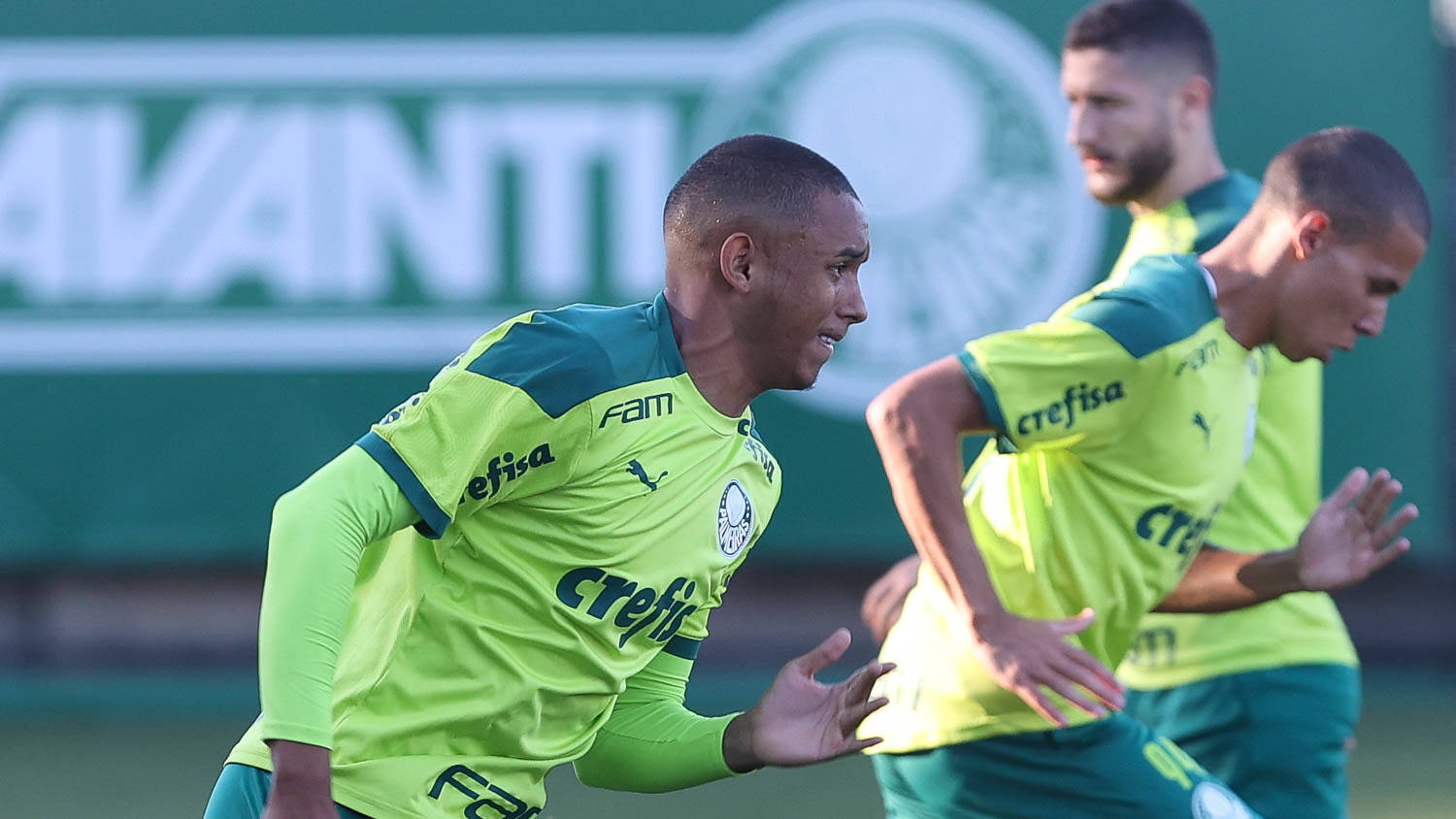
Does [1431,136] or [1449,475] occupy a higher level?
[1431,136]

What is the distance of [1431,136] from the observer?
7.19 meters

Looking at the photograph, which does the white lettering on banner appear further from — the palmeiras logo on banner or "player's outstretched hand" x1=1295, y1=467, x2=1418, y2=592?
"player's outstretched hand" x1=1295, y1=467, x2=1418, y2=592

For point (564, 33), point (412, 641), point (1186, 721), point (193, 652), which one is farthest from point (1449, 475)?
point (412, 641)

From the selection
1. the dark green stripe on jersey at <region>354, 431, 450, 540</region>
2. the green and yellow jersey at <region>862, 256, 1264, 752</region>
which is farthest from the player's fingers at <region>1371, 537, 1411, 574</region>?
the dark green stripe on jersey at <region>354, 431, 450, 540</region>

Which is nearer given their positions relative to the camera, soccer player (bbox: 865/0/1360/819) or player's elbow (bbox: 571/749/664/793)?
player's elbow (bbox: 571/749/664/793)

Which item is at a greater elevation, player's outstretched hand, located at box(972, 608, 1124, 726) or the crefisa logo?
the crefisa logo

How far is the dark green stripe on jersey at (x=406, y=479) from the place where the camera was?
2525 mm

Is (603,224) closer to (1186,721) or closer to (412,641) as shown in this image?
(1186,721)

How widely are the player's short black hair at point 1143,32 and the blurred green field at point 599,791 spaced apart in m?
2.57

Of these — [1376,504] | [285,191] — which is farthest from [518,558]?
[285,191]

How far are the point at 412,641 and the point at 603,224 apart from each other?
16.1ft

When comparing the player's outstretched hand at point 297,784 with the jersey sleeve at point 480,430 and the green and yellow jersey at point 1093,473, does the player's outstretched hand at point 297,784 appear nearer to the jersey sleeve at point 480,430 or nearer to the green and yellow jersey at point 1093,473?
the jersey sleeve at point 480,430

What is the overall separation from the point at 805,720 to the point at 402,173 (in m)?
4.97

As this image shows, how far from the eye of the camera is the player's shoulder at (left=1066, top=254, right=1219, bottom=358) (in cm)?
346
